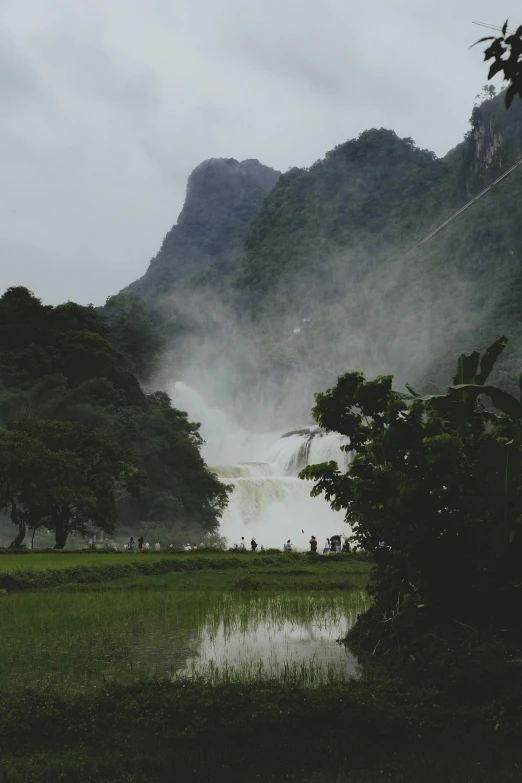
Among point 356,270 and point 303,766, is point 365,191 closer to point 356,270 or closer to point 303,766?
point 356,270

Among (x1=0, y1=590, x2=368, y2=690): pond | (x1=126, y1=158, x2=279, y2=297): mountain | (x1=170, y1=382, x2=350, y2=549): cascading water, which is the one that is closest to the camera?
(x1=0, y1=590, x2=368, y2=690): pond

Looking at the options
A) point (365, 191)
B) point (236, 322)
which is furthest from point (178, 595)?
point (365, 191)

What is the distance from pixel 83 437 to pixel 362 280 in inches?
2814

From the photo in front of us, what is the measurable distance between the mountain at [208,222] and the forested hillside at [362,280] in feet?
89.2

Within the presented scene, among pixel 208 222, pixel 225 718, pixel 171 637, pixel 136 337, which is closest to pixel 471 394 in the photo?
pixel 225 718

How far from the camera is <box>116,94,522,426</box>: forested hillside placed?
74.9 metres

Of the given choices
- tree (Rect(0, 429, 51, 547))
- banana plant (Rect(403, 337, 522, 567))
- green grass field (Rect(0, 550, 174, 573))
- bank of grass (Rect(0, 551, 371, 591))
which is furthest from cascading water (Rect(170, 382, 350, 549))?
banana plant (Rect(403, 337, 522, 567))

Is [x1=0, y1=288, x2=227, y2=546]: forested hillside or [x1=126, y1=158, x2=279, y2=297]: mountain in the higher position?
[x1=126, y1=158, x2=279, y2=297]: mountain

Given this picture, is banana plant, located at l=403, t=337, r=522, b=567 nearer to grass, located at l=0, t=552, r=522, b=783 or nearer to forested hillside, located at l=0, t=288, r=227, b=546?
grass, located at l=0, t=552, r=522, b=783

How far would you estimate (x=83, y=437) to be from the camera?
2714cm

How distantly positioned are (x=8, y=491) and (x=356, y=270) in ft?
254

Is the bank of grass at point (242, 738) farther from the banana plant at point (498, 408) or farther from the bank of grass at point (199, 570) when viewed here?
the bank of grass at point (199, 570)

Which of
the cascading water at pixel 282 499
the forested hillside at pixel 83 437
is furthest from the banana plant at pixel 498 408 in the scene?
the cascading water at pixel 282 499

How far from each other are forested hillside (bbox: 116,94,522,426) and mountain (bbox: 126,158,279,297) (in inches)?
1070
